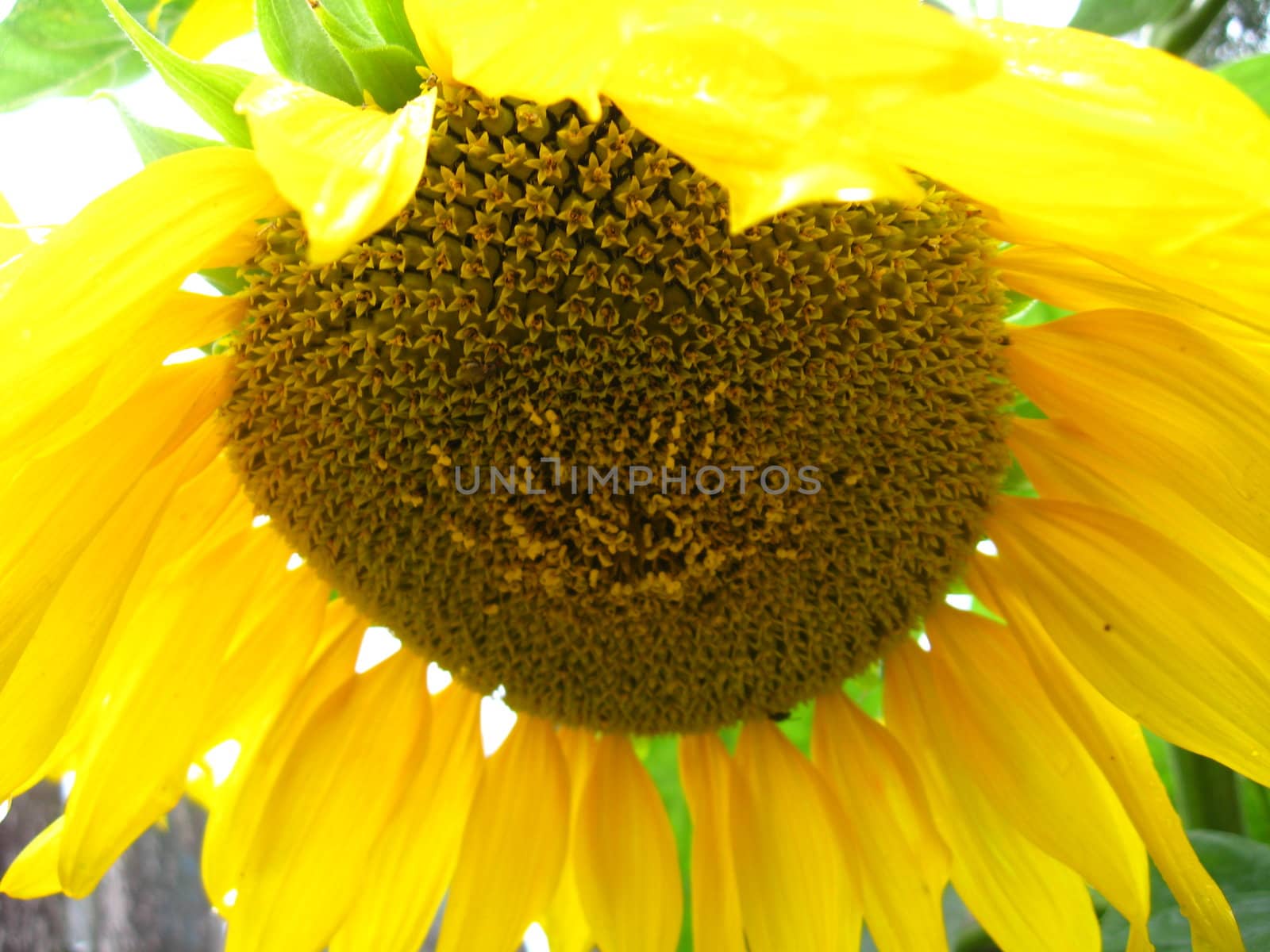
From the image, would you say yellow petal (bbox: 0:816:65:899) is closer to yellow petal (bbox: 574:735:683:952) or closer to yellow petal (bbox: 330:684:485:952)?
yellow petal (bbox: 330:684:485:952)

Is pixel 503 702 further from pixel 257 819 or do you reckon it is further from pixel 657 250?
pixel 657 250

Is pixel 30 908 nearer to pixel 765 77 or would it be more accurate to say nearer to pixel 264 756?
pixel 264 756

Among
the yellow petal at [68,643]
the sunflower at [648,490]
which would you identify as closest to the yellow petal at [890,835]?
the sunflower at [648,490]

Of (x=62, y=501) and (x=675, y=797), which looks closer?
(x=62, y=501)

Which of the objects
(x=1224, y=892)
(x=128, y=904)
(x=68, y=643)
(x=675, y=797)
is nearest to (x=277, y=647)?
(x=68, y=643)

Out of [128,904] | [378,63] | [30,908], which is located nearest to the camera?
[378,63]

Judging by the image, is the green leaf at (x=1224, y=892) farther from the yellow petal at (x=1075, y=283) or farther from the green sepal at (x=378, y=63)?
the green sepal at (x=378, y=63)
